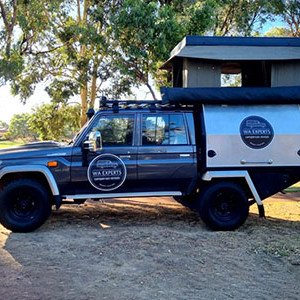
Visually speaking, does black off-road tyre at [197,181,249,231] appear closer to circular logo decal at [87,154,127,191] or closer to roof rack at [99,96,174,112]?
circular logo decal at [87,154,127,191]

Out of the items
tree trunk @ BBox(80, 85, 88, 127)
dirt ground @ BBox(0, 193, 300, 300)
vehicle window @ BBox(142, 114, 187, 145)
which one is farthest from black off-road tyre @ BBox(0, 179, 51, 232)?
tree trunk @ BBox(80, 85, 88, 127)

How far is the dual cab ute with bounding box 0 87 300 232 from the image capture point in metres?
6.27

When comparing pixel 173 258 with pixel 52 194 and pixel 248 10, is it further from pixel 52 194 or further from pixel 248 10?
pixel 248 10

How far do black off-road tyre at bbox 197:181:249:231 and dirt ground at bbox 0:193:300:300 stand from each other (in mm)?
209

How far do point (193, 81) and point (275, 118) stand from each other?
1.59 m

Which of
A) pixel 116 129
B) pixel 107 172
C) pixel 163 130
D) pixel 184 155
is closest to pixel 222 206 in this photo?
pixel 184 155

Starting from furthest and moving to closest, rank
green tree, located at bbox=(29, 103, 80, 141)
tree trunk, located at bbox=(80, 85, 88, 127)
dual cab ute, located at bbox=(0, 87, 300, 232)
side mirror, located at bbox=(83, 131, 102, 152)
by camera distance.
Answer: green tree, located at bbox=(29, 103, 80, 141), tree trunk, located at bbox=(80, 85, 88, 127), dual cab ute, located at bbox=(0, 87, 300, 232), side mirror, located at bbox=(83, 131, 102, 152)

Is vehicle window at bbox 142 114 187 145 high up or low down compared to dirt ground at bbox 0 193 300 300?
up

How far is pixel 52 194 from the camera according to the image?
250 inches

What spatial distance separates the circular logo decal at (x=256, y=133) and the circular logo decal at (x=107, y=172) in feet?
7.04

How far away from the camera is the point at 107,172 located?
6.31 m

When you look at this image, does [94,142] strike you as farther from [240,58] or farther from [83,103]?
[83,103]

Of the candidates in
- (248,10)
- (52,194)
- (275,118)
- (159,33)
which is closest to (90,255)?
(52,194)

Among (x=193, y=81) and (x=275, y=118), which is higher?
(x=193, y=81)
